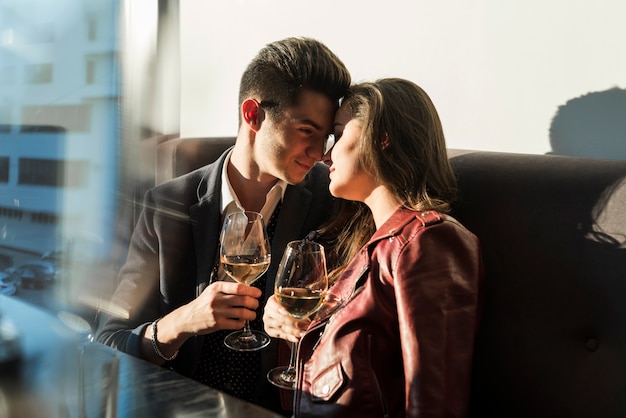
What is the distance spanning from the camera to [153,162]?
239 centimetres

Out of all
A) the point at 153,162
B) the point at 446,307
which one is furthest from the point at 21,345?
the point at 153,162

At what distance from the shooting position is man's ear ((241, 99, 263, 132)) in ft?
5.24

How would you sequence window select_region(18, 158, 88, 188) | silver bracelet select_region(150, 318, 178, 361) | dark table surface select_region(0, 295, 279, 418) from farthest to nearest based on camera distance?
window select_region(18, 158, 88, 188), silver bracelet select_region(150, 318, 178, 361), dark table surface select_region(0, 295, 279, 418)

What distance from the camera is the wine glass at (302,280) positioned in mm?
1056

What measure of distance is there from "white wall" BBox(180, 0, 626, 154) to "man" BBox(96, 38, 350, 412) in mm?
183


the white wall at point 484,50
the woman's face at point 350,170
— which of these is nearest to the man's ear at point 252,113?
the white wall at point 484,50

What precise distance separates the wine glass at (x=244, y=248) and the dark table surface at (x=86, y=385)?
0.91 feet

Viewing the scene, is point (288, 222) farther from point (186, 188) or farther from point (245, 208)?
point (186, 188)

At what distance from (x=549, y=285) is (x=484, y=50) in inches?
22.9

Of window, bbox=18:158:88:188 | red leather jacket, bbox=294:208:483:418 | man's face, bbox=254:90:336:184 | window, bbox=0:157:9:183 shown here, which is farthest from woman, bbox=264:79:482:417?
window, bbox=18:158:88:188

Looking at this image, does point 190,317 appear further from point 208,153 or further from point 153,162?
point 153,162

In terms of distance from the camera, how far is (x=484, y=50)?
1378 mm

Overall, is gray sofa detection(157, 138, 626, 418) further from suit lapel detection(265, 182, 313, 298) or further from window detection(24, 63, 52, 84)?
window detection(24, 63, 52, 84)

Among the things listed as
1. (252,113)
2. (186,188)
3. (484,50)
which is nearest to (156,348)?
(186,188)
